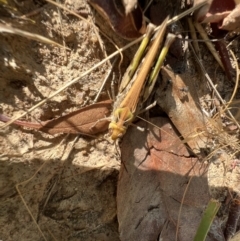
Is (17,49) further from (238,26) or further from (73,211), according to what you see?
(238,26)

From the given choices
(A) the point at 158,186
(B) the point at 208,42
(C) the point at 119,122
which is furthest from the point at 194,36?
(A) the point at 158,186

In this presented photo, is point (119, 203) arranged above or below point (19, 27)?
below

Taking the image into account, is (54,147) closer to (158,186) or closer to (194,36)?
(158,186)

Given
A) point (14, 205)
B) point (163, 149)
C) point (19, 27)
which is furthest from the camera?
point (163, 149)

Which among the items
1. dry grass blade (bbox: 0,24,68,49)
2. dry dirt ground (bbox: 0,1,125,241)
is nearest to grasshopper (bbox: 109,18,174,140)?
dry dirt ground (bbox: 0,1,125,241)

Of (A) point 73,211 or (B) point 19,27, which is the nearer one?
(B) point 19,27

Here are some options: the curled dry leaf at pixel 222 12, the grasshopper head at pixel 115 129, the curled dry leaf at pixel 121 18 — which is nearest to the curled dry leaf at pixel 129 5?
the curled dry leaf at pixel 121 18

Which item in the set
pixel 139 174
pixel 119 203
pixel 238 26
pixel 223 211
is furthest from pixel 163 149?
pixel 238 26
